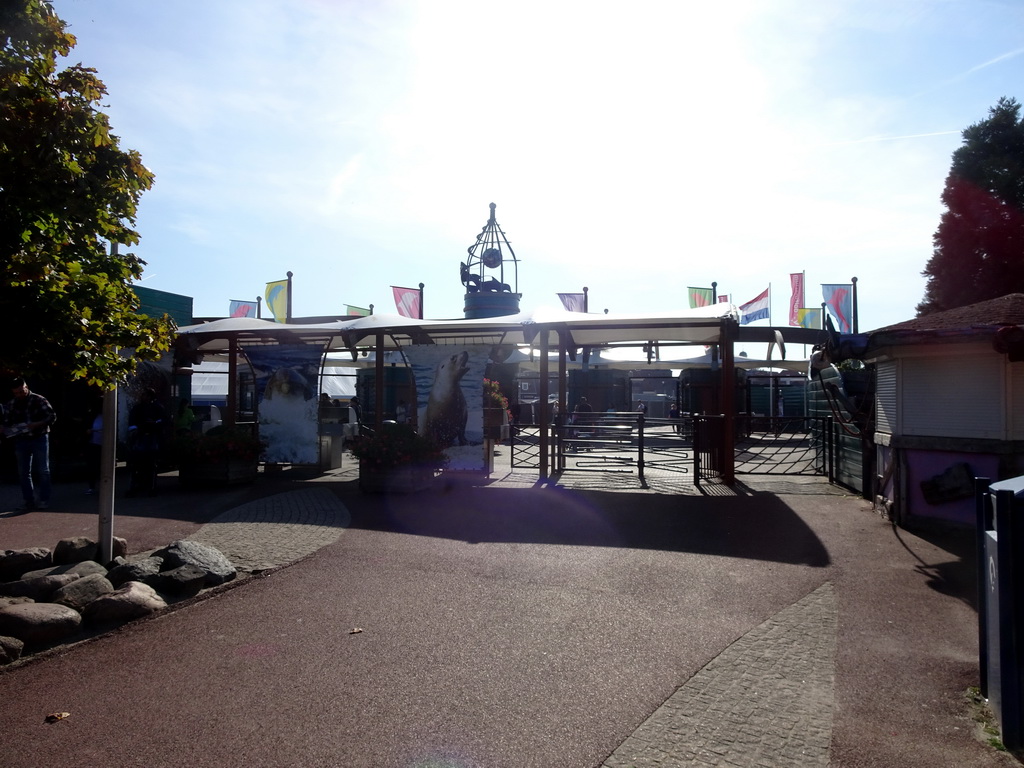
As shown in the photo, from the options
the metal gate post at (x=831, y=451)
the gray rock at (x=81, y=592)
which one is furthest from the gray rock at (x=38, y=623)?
the metal gate post at (x=831, y=451)

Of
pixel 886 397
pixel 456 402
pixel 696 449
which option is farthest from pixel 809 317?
pixel 886 397

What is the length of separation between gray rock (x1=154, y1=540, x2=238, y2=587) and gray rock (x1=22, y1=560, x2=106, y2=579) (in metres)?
0.52

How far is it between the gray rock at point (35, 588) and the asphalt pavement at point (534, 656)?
0.99 m

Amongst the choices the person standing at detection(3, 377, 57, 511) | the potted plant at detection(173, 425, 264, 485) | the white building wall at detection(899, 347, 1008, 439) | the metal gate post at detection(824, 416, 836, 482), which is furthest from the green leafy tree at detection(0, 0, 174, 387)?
the metal gate post at detection(824, 416, 836, 482)

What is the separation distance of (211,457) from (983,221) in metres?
29.1

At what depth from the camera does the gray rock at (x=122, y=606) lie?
5.55 metres

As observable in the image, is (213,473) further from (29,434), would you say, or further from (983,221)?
(983,221)

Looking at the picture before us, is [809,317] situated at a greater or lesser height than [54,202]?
greater

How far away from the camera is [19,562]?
668cm

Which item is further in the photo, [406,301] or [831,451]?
[406,301]

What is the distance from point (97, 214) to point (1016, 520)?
5402 millimetres

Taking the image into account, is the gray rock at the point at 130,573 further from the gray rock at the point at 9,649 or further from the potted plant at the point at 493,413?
the potted plant at the point at 493,413

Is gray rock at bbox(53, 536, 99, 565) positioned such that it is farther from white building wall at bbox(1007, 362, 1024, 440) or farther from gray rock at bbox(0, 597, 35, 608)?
white building wall at bbox(1007, 362, 1024, 440)

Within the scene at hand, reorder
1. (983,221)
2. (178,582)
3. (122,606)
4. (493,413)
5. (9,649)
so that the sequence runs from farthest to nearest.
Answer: (983,221) < (493,413) < (178,582) < (122,606) < (9,649)
